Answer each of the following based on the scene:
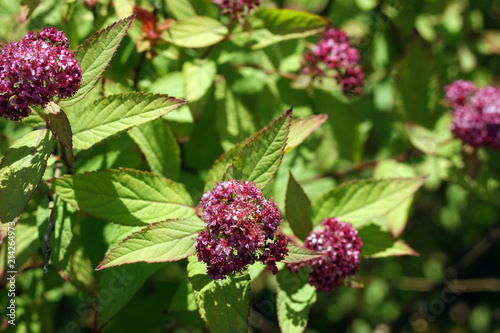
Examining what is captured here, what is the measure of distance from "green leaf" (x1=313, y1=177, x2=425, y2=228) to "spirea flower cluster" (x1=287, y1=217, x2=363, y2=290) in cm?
19

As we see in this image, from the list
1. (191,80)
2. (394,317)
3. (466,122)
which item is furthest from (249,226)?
(394,317)

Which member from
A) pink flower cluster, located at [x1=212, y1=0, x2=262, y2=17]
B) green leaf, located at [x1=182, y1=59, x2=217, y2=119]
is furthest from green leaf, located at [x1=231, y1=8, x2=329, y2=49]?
green leaf, located at [x1=182, y1=59, x2=217, y2=119]

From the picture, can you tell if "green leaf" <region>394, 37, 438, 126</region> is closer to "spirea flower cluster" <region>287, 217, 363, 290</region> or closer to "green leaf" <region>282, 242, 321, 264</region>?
"spirea flower cluster" <region>287, 217, 363, 290</region>

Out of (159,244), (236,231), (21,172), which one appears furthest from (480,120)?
(21,172)

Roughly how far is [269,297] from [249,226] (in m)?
2.27

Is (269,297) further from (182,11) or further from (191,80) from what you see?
(182,11)

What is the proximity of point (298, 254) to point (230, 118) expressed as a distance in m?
1.10

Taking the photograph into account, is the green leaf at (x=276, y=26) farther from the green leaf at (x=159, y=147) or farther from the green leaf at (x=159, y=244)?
the green leaf at (x=159, y=244)

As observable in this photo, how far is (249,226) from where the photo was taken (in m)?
1.51

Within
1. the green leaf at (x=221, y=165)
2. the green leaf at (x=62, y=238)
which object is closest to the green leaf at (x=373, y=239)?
the green leaf at (x=221, y=165)

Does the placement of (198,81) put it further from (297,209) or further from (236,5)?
(297,209)

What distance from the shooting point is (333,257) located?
5.96ft

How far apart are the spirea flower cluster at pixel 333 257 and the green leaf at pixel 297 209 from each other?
0.07 meters

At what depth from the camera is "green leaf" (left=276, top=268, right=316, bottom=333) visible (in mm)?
1817
